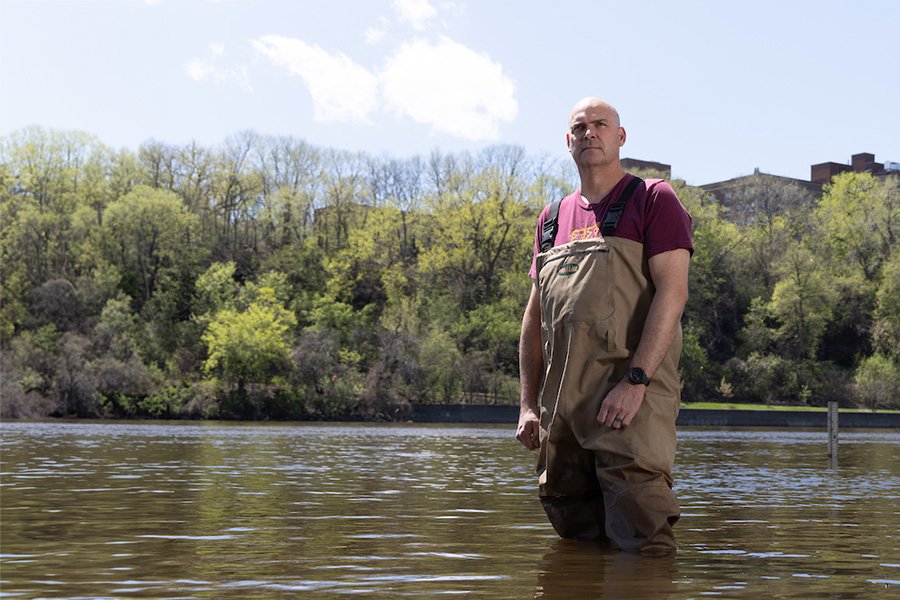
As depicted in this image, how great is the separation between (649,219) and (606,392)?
941 millimetres

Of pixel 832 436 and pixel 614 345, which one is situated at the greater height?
pixel 614 345

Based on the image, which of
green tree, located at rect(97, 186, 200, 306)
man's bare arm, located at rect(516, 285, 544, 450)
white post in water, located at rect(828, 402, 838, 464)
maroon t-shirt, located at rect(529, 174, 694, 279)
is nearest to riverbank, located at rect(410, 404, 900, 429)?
green tree, located at rect(97, 186, 200, 306)

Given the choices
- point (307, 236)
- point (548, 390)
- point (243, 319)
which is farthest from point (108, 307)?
point (548, 390)

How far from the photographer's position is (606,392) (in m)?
6.06

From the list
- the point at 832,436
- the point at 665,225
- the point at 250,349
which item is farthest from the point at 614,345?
the point at 250,349

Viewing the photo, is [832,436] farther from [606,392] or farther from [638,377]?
[638,377]

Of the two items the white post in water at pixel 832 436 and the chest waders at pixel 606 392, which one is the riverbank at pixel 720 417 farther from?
the chest waders at pixel 606 392

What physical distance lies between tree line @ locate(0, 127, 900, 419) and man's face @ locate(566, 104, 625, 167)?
5964 centimetres

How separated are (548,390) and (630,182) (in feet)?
3.98

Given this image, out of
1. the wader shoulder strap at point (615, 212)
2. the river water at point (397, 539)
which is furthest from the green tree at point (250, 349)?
the wader shoulder strap at point (615, 212)

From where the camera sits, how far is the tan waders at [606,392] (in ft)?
19.6

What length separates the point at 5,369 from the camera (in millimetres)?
65250

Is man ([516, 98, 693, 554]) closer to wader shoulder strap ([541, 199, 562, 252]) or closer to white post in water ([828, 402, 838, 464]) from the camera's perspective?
wader shoulder strap ([541, 199, 562, 252])

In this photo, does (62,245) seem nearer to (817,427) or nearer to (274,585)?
(817,427)
